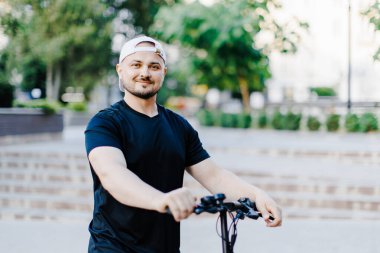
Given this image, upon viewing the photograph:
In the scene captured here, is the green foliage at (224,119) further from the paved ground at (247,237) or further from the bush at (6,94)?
the paved ground at (247,237)

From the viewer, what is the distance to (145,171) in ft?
6.88

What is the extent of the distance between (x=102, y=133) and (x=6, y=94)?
14.4 meters

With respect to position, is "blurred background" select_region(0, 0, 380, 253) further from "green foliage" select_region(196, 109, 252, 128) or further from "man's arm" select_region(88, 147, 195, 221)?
"man's arm" select_region(88, 147, 195, 221)

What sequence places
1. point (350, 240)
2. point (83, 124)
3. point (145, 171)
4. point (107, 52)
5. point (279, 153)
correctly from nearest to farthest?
point (145, 171) < point (350, 240) < point (279, 153) < point (83, 124) < point (107, 52)

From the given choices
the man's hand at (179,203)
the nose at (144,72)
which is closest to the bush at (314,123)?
the nose at (144,72)

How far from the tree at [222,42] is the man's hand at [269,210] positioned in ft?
47.5

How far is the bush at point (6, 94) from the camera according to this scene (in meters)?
15.5

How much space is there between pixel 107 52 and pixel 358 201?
26.4 metres

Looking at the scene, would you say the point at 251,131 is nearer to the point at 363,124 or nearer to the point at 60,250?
the point at 363,124

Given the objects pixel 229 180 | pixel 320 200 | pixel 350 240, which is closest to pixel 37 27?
pixel 320 200

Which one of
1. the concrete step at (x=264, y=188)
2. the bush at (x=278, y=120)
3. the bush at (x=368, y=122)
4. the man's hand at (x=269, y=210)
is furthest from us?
the bush at (x=278, y=120)

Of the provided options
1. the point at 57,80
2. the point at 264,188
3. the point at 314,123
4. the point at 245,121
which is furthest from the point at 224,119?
the point at 57,80

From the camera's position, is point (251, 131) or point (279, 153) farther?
point (251, 131)

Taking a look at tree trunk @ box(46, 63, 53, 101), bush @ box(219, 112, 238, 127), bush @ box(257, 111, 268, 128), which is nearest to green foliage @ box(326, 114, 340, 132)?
bush @ box(257, 111, 268, 128)
